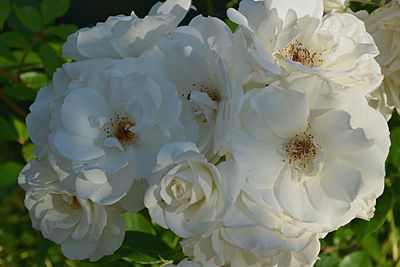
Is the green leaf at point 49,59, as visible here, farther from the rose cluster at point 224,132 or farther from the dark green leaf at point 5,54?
the rose cluster at point 224,132

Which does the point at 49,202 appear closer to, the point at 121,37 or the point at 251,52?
the point at 121,37

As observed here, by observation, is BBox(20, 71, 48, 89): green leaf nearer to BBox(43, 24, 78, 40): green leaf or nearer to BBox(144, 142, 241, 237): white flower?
BBox(43, 24, 78, 40): green leaf

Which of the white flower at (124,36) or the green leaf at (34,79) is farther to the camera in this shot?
the green leaf at (34,79)

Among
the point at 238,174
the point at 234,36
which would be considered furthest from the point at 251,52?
the point at 238,174

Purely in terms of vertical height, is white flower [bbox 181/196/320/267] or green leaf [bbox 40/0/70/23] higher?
white flower [bbox 181/196/320/267]

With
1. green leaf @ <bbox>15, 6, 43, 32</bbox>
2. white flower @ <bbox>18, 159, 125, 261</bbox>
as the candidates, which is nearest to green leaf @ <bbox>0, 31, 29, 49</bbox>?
green leaf @ <bbox>15, 6, 43, 32</bbox>

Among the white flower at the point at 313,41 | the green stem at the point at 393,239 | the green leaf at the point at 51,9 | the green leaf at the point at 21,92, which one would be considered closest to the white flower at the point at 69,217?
the white flower at the point at 313,41
